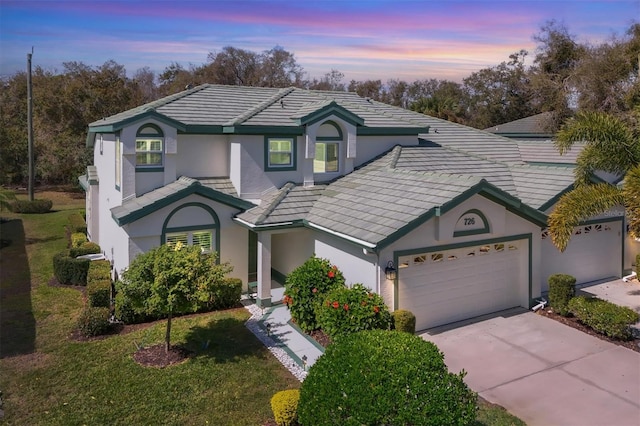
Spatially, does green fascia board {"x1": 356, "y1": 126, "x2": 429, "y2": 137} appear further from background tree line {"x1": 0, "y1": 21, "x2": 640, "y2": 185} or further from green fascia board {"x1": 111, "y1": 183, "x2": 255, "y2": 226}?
background tree line {"x1": 0, "y1": 21, "x2": 640, "y2": 185}

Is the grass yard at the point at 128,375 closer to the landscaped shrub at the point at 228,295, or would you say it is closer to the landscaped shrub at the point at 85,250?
the landscaped shrub at the point at 228,295

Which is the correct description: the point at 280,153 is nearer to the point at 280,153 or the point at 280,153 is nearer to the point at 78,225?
the point at 280,153

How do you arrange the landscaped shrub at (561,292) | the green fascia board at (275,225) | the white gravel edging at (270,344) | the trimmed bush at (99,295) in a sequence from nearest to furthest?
1. the white gravel edging at (270,344)
2. the trimmed bush at (99,295)
3. the landscaped shrub at (561,292)
4. the green fascia board at (275,225)

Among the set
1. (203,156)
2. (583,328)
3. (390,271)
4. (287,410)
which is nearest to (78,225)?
(203,156)

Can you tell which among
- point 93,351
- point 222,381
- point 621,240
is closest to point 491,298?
point 621,240

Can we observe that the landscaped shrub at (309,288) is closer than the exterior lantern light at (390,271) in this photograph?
No

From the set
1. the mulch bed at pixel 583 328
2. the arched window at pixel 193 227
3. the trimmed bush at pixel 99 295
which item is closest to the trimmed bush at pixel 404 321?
the mulch bed at pixel 583 328

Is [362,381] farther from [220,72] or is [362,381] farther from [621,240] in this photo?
[220,72]
